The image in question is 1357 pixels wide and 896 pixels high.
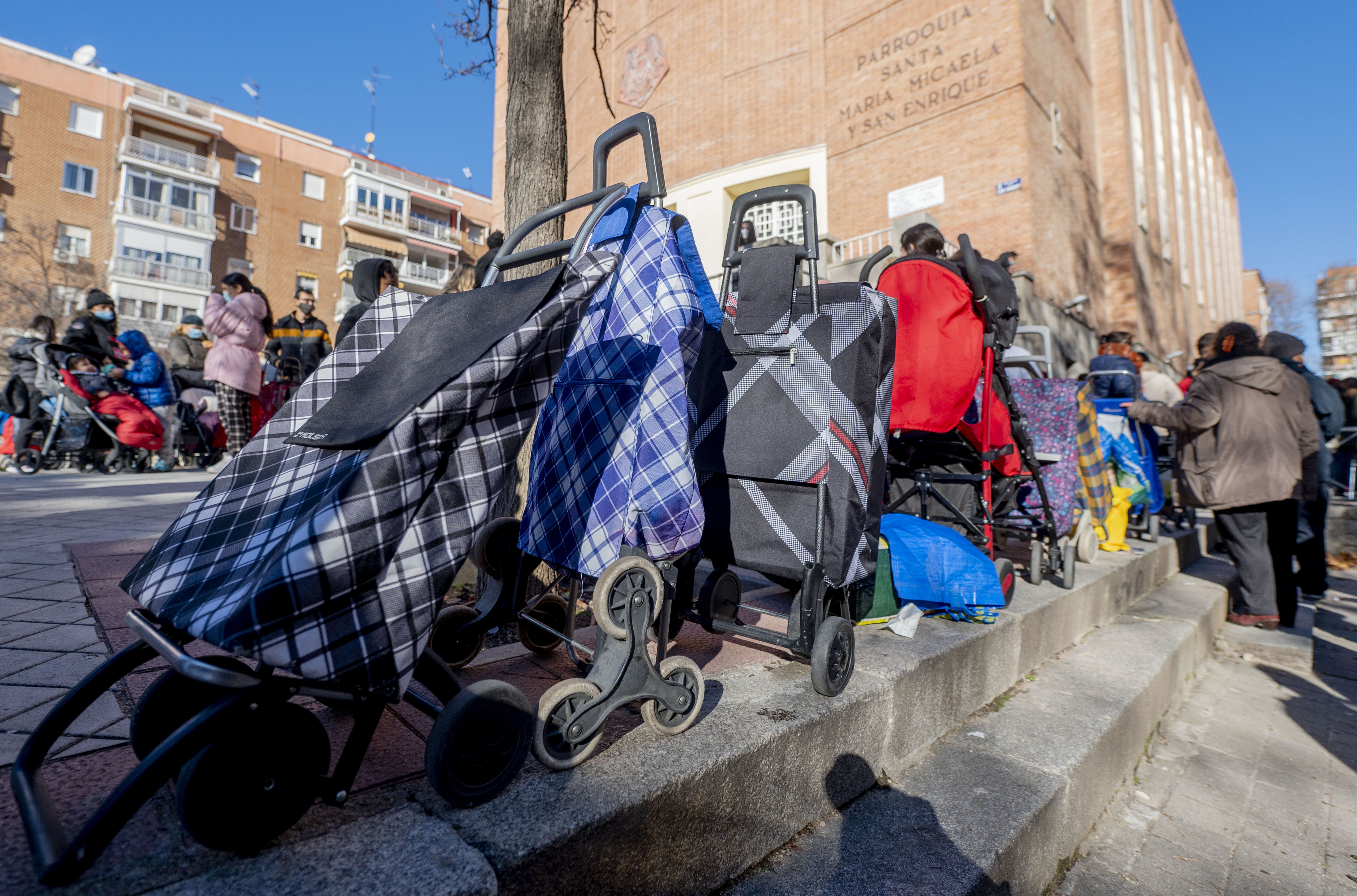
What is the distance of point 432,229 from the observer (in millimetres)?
42938

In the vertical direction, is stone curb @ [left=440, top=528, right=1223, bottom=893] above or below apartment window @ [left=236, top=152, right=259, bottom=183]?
below

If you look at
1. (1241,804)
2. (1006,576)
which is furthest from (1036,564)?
(1241,804)

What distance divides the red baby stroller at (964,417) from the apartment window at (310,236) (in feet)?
139

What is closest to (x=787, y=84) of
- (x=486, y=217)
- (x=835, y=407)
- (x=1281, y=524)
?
(x=1281, y=524)

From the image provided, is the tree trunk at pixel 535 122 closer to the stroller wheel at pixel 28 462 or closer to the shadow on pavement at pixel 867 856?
the shadow on pavement at pixel 867 856

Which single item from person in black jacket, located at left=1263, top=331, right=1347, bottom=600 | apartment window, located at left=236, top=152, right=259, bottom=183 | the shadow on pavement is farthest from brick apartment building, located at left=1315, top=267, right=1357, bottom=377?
apartment window, located at left=236, top=152, right=259, bottom=183

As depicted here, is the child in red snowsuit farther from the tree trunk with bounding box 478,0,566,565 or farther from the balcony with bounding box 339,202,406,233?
the balcony with bounding box 339,202,406,233

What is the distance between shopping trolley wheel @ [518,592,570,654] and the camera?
6.47ft

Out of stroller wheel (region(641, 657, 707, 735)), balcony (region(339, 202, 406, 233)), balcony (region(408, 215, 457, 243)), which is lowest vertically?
stroller wheel (region(641, 657, 707, 735))

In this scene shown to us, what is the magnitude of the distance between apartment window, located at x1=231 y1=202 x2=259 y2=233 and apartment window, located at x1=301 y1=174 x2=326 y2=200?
2957mm

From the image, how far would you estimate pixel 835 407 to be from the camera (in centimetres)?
196

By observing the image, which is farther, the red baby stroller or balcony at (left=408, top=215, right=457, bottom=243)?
balcony at (left=408, top=215, right=457, bottom=243)

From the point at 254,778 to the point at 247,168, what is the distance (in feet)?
148

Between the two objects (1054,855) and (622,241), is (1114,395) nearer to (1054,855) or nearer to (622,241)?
(1054,855)
